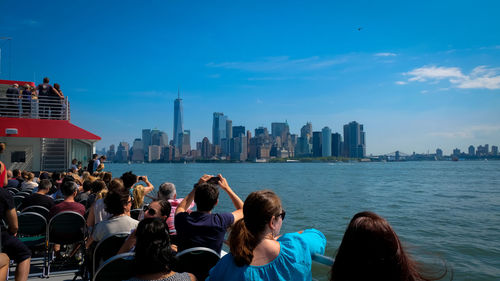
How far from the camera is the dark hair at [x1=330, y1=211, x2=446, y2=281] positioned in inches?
54.5

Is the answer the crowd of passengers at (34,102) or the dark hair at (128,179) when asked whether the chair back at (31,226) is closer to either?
the dark hair at (128,179)

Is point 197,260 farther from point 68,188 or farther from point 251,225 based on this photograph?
point 68,188

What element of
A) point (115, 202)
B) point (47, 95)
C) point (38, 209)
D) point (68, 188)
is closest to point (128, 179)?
point (68, 188)

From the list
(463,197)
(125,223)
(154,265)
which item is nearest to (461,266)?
(125,223)

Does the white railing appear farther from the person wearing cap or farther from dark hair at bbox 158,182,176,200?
dark hair at bbox 158,182,176,200

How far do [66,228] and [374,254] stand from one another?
14.6 ft

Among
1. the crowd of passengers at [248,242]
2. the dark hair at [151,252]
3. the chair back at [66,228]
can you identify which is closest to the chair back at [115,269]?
the crowd of passengers at [248,242]

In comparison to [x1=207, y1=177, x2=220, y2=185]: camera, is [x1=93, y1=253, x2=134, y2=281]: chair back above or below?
below

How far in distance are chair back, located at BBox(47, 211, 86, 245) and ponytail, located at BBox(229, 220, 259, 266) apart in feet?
11.2

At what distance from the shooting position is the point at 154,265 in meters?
2.04

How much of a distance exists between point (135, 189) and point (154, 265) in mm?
3737

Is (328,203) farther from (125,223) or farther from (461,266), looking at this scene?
(125,223)

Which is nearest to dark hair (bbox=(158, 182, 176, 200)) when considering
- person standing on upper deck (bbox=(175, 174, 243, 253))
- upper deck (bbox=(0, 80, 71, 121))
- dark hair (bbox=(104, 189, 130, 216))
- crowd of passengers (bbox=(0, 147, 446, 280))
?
crowd of passengers (bbox=(0, 147, 446, 280))

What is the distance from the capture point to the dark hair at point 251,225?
1990 mm
